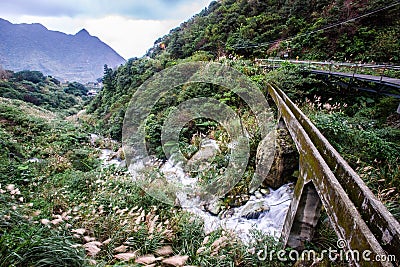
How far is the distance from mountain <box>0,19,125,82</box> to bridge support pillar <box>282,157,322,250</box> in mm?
84259

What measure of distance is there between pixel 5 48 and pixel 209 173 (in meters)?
128

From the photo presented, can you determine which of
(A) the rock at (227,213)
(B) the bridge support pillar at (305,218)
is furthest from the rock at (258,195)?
(B) the bridge support pillar at (305,218)

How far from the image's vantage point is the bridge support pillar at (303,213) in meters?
3.06

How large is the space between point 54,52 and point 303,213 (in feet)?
471

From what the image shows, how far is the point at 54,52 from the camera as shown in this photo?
115m

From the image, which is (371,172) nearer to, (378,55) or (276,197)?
(276,197)

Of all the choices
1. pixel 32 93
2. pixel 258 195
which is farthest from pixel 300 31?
pixel 32 93

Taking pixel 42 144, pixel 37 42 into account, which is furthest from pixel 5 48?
pixel 42 144

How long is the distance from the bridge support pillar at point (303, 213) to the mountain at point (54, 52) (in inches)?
3317

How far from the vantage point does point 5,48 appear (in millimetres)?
94188

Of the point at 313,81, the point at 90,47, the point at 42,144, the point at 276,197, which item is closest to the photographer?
the point at 276,197

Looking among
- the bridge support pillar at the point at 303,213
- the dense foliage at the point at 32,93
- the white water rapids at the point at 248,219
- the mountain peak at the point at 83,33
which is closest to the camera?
the bridge support pillar at the point at 303,213

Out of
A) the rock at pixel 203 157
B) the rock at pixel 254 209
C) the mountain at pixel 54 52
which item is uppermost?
the mountain at pixel 54 52

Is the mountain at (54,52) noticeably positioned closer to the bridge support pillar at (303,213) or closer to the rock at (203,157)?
the rock at (203,157)
